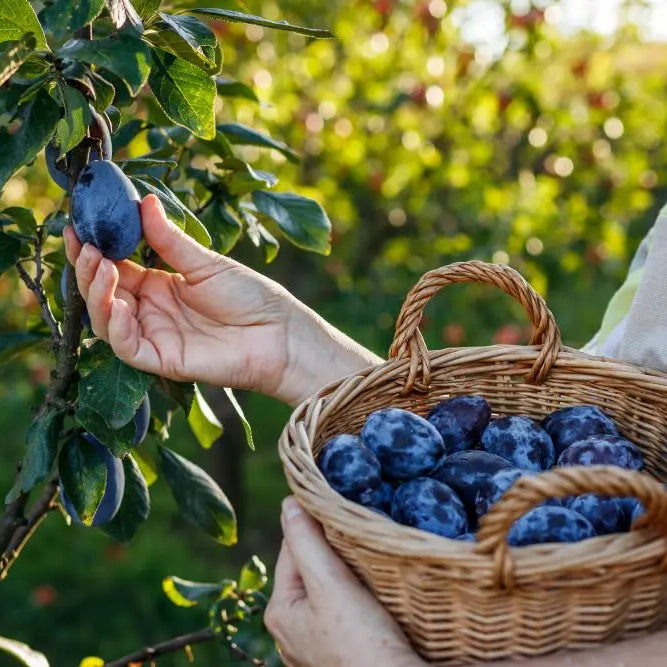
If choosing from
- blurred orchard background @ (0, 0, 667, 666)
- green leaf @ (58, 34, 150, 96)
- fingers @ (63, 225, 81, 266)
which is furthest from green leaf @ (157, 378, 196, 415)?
blurred orchard background @ (0, 0, 667, 666)

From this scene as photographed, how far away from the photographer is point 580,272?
3123 millimetres

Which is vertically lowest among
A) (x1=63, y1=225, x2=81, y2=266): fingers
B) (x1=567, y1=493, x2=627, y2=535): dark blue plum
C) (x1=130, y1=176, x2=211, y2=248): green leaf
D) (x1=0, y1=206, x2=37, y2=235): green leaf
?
(x1=567, y1=493, x2=627, y2=535): dark blue plum

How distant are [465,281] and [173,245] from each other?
0.37m

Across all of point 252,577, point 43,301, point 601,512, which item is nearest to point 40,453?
point 43,301

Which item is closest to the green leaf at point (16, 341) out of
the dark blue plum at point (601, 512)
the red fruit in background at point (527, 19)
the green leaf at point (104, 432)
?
the green leaf at point (104, 432)

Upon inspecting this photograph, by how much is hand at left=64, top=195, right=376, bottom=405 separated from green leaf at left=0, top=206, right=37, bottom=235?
4.6 inches

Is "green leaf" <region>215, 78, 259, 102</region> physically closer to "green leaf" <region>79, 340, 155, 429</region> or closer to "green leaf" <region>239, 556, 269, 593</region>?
"green leaf" <region>79, 340, 155, 429</region>

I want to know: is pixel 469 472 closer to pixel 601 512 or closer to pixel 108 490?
pixel 601 512

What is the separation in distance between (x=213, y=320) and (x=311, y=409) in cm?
22

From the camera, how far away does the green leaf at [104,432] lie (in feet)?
3.43

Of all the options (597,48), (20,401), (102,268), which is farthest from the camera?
(20,401)

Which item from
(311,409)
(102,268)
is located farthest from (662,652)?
(102,268)

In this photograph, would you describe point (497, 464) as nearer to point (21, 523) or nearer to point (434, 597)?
point (434, 597)

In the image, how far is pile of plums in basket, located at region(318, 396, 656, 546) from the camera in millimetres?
973
